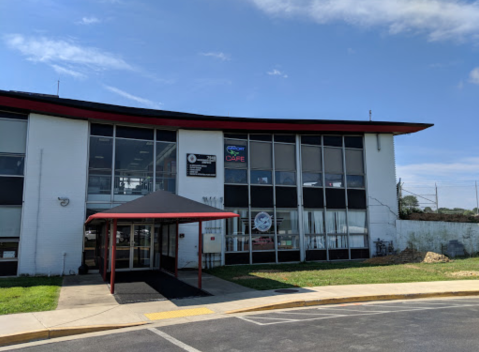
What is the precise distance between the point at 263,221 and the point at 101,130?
9.27 metres

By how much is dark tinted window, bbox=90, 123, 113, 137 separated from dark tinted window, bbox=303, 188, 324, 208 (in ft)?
34.8

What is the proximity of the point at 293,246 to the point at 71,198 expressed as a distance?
11376 millimetres

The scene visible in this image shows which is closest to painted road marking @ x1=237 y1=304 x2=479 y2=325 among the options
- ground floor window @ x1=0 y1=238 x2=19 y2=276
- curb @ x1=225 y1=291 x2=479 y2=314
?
curb @ x1=225 y1=291 x2=479 y2=314

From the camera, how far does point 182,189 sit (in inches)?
778

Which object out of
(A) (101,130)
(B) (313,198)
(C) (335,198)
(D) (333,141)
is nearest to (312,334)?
(A) (101,130)

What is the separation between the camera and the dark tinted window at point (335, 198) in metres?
22.4

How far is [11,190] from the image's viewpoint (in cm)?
1669

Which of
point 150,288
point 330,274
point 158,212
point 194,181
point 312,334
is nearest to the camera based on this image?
point 312,334

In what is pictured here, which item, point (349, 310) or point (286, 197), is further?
point (286, 197)

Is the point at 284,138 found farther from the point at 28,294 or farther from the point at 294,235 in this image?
the point at 28,294

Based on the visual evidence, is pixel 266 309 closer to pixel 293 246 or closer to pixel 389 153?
pixel 293 246

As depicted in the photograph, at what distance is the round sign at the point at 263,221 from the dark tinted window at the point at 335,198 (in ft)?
11.9

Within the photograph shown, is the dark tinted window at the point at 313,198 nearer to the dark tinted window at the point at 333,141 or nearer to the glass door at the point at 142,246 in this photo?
the dark tinted window at the point at 333,141

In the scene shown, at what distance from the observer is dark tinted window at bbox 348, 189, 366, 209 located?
2280cm
